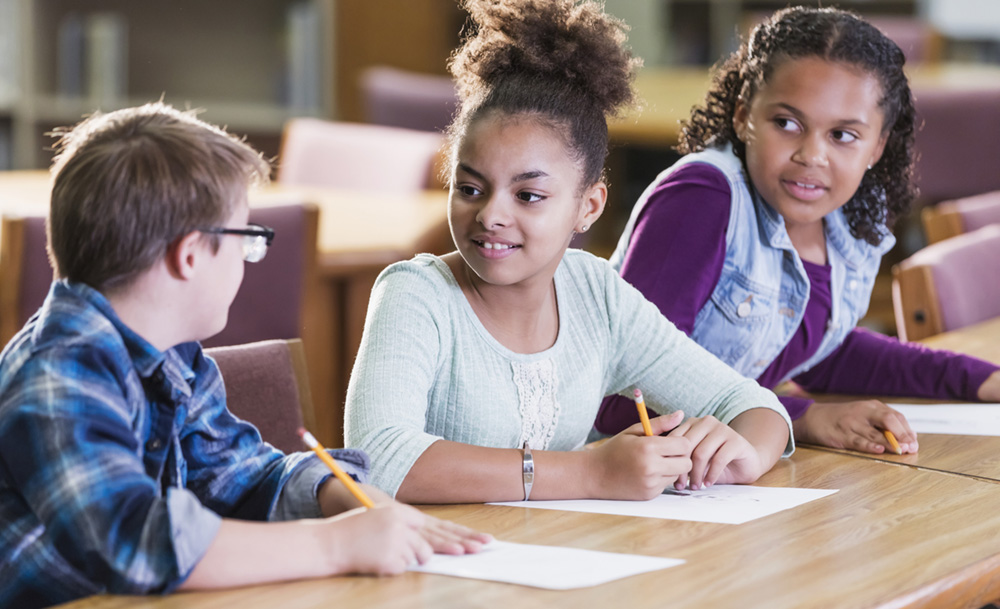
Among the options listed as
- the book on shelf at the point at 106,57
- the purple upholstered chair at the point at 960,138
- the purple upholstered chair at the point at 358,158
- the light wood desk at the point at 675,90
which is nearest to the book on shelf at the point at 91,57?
the book on shelf at the point at 106,57

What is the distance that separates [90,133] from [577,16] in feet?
2.14

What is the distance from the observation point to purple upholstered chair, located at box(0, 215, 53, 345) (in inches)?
78.2

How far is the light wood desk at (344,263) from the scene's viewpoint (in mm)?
2861

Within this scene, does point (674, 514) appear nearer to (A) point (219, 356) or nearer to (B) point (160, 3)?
(A) point (219, 356)

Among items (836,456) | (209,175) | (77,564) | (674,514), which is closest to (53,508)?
(77,564)

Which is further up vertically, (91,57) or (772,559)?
(91,57)

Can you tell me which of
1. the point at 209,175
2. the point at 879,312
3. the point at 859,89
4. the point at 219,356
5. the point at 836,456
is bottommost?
the point at 879,312

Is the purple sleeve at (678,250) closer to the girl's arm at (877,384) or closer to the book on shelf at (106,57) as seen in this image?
the girl's arm at (877,384)

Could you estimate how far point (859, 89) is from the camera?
5.75ft

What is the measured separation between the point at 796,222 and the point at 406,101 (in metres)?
2.96

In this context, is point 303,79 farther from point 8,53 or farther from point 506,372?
point 506,372

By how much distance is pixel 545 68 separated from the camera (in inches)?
56.7

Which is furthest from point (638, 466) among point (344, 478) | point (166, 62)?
point (166, 62)

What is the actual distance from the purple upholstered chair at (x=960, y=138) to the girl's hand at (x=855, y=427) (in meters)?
2.90
